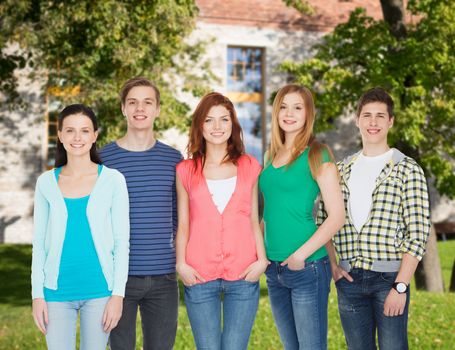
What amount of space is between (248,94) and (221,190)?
21.3 m

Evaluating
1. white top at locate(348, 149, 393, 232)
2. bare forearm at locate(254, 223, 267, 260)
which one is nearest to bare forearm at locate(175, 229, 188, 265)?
bare forearm at locate(254, 223, 267, 260)

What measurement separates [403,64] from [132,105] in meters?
10.5

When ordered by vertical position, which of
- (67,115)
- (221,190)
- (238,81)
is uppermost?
(238,81)

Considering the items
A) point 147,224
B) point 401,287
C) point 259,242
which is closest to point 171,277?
point 147,224

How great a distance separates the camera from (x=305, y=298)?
149 inches

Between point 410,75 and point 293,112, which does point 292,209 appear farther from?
point 410,75

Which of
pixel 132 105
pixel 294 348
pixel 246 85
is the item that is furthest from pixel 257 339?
pixel 246 85

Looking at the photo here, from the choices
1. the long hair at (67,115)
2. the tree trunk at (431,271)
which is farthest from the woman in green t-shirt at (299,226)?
the tree trunk at (431,271)

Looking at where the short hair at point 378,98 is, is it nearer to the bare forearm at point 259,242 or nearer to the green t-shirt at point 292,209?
the green t-shirt at point 292,209

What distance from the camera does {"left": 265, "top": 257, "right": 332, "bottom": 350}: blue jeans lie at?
378cm

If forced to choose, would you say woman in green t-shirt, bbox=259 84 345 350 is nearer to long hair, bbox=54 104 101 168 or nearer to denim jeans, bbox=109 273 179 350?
denim jeans, bbox=109 273 179 350

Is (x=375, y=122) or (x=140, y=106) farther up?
(x=140, y=106)

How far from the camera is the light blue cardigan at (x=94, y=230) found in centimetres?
356

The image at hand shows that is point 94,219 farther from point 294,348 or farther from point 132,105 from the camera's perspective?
point 294,348
